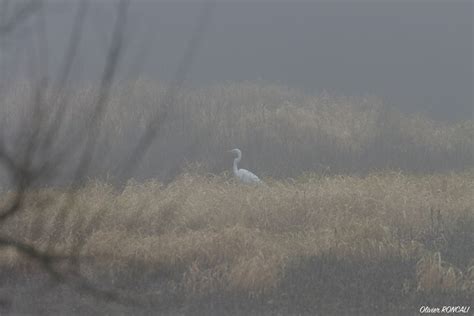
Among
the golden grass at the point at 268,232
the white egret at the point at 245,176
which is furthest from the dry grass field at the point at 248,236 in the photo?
the white egret at the point at 245,176

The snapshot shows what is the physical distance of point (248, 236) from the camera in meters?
8.28

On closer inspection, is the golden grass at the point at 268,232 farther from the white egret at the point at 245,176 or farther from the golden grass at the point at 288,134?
the golden grass at the point at 288,134

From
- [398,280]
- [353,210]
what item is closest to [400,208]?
[353,210]

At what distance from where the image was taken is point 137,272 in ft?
24.5

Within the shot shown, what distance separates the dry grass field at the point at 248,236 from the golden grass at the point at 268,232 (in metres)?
0.02

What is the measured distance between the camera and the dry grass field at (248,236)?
6.91 metres

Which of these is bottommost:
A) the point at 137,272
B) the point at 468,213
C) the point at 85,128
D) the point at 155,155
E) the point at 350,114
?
the point at 155,155

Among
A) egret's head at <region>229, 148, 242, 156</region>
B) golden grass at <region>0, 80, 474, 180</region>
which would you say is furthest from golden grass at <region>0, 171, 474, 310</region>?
golden grass at <region>0, 80, 474, 180</region>

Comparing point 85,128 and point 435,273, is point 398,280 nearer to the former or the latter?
point 435,273

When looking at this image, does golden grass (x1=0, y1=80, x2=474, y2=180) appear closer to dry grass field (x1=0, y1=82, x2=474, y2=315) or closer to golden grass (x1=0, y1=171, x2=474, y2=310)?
dry grass field (x1=0, y1=82, x2=474, y2=315)

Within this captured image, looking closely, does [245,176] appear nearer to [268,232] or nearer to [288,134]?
[268,232]

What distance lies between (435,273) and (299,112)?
833cm

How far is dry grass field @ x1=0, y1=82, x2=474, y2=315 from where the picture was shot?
6.91m

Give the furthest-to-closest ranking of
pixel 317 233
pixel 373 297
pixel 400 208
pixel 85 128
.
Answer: pixel 400 208 < pixel 317 233 < pixel 373 297 < pixel 85 128
